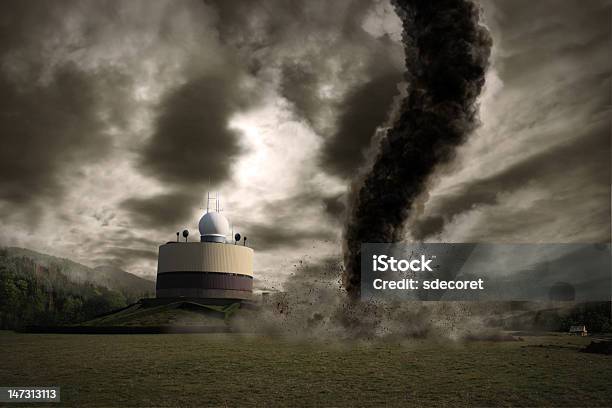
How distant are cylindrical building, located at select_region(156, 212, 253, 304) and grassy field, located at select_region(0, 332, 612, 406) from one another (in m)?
87.4

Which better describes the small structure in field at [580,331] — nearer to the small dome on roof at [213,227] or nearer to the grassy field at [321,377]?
the grassy field at [321,377]

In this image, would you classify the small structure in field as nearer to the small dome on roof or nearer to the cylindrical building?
the cylindrical building

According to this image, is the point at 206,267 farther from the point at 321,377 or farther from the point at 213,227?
the point at 321,377

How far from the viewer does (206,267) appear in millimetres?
129500

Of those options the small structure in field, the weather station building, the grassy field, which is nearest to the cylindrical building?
the weather station building

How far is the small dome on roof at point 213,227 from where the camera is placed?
5221 inches

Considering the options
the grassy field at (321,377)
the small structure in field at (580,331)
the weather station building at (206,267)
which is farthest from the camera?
the weather station building at (206,267)

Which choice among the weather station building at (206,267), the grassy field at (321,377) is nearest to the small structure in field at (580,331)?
the grassy field at (321,377)

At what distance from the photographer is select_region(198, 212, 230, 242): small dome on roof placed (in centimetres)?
13262

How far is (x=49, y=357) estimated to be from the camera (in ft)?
127

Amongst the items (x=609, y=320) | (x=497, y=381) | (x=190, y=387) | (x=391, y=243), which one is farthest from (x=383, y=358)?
(x=609, y=320)

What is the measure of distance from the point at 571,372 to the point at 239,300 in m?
107

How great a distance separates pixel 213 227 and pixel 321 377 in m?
109

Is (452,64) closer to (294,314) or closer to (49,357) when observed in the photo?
(294,314)
